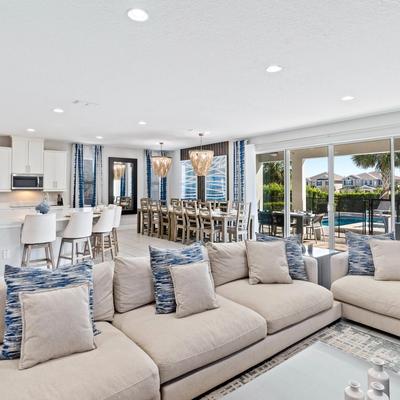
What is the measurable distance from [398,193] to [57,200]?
8137mm

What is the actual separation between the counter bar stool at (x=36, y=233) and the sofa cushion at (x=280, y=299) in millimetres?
2668

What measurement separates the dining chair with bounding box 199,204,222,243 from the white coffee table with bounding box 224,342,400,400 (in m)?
4.68

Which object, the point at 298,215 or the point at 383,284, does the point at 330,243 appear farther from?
the point at 383,284

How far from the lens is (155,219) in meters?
8.41

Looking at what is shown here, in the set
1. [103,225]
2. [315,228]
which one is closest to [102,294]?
[103,225]

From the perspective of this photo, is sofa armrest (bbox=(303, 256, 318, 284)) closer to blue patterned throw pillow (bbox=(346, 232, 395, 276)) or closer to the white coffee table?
blue patterned throw pillow (bbox=(346, 232, 395, 276))

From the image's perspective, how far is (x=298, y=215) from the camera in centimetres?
700

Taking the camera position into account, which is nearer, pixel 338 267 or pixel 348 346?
pixel 348 346

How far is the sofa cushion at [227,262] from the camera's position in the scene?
284cm

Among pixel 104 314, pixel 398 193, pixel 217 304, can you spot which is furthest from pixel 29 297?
pixel 398 193

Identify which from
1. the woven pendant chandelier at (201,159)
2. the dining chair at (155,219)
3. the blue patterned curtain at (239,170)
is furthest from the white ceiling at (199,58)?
the dining chair at (155,219)

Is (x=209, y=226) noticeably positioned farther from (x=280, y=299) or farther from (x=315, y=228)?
(x=280, y=299)

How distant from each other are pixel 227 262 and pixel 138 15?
2216 mm

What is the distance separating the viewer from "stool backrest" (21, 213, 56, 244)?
3965mm
